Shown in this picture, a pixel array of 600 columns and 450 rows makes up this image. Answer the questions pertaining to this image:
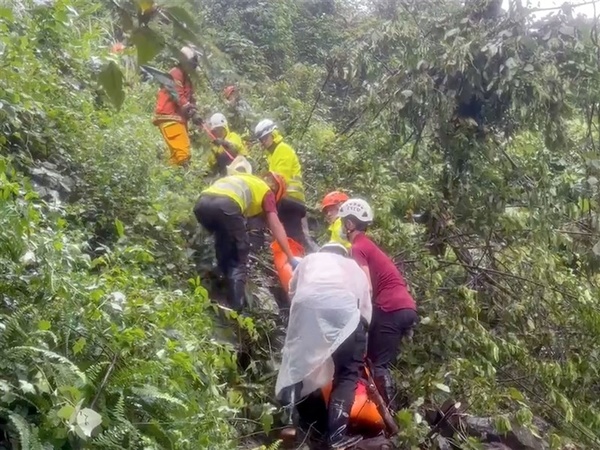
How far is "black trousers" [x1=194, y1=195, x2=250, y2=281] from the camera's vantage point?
6.24m


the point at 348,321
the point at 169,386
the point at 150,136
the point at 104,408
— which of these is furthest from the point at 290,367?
the point at 150,136

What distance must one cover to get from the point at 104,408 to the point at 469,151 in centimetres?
479

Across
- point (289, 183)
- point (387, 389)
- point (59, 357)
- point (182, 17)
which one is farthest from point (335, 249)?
point (182, 17)

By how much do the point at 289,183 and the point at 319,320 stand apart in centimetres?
245

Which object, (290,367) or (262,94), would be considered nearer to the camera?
(290,367)

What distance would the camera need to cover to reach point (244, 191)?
21.1ft

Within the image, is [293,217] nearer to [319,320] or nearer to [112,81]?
[319,320]

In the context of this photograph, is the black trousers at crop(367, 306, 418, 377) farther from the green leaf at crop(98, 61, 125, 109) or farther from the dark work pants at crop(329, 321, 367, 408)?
the green leaf at crop(98, 61, 125, 109)

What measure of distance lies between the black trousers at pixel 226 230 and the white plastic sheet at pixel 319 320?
1105 millimetres

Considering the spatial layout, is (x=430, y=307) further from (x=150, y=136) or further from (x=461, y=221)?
(x=150, y=136)

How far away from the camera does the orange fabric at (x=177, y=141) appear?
27.2 feet

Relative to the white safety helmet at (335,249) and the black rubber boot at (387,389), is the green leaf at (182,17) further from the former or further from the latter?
the black rubber boot at (387,389)

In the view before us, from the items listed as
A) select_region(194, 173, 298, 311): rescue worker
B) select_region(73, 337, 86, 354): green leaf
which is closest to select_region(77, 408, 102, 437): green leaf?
select_region(73, 337, 86, 354): green leaf

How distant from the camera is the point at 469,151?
288 inches
